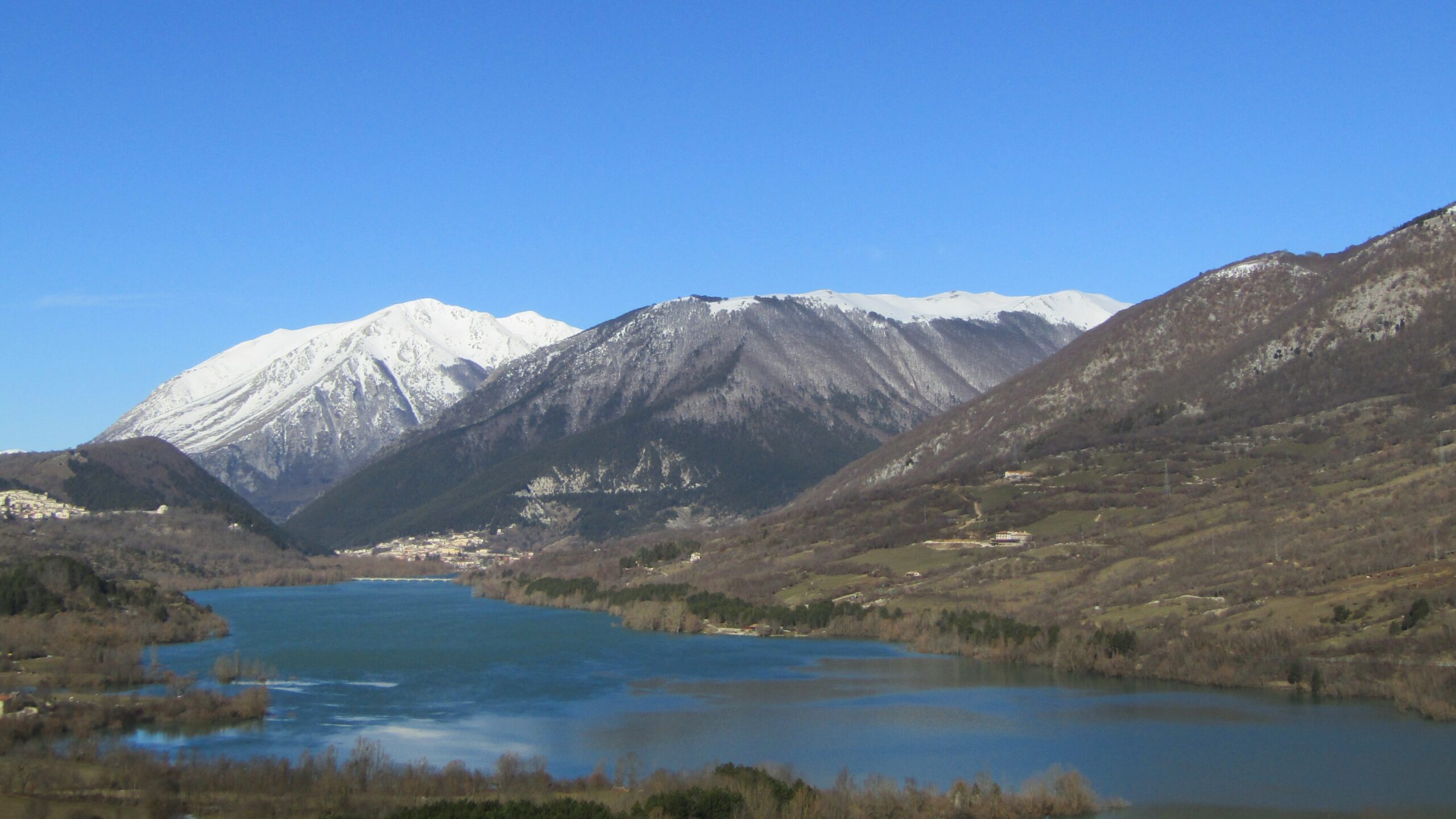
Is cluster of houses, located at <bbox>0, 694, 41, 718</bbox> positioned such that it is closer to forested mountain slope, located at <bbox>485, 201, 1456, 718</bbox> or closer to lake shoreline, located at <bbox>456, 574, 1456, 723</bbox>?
lake shoreline, located at <bbox>456, 574, 1456, 723</bbox>

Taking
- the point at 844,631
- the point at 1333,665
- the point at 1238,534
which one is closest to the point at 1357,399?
the point at 1238,534

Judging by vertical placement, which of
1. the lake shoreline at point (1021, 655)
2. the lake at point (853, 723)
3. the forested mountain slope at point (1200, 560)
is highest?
the forested mountain slope at point (1200, 560)

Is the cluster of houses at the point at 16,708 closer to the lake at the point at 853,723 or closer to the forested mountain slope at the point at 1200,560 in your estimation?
the lake at the point at 853,723

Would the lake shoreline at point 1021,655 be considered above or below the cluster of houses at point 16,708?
above

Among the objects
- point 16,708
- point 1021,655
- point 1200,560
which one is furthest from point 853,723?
point 1200,560

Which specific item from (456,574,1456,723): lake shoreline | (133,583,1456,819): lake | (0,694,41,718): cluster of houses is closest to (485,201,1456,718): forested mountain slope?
(456,574,1456,723): lake shoreline

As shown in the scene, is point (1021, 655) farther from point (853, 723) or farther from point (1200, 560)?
point (853, 723)

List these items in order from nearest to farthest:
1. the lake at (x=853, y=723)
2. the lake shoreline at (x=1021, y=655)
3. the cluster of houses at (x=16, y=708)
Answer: the lake at (x=853, y=723) → the cluster of houses at (x=16, y=708) → the lake shoreline at (x=1021, y=655)

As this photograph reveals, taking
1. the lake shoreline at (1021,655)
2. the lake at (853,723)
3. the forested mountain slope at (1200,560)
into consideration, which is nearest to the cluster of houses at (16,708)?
the lake at (853,723)
